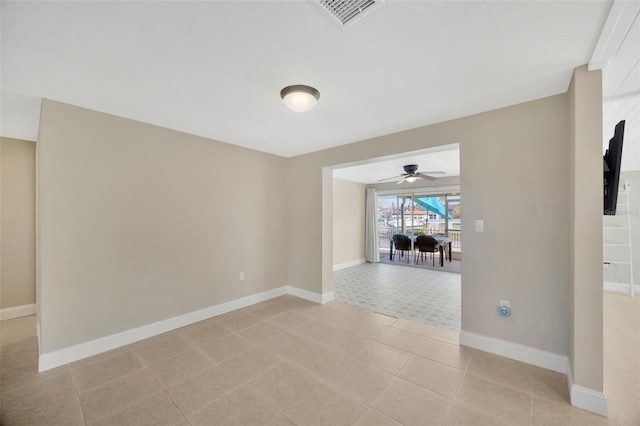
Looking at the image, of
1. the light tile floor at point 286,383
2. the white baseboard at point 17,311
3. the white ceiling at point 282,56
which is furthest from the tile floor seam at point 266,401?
the white baseboard at point 17,311

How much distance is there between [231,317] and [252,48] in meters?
3.13

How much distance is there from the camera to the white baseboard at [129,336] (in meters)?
2.27

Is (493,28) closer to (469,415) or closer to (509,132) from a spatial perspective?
(509,132)

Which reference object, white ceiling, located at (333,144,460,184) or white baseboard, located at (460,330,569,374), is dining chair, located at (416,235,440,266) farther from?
white baseboard, located at (460,330,569,374)

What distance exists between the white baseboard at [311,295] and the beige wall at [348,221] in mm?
2474

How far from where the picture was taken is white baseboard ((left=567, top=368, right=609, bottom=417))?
66.7 inches

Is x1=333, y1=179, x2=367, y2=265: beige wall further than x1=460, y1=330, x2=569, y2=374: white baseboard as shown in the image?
Yes

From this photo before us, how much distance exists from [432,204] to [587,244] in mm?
6404

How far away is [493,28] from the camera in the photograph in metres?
1.46

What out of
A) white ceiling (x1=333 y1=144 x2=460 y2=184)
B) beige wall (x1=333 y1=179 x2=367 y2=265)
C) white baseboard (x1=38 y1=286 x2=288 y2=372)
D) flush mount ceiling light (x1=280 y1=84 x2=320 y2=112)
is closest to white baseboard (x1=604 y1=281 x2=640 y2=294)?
white ceiling (x1=333 y1=144 x2=460 y2=184)

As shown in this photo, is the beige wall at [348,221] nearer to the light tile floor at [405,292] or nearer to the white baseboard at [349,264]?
the white baseboard at [349,264]

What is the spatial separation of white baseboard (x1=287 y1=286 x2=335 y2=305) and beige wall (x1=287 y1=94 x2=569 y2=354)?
1.98m

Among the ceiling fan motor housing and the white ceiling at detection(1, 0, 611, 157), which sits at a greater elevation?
the white ceiling at detection(1, 0, 611, 157)

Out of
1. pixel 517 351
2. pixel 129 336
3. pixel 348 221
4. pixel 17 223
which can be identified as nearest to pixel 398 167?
pixel 348 221
